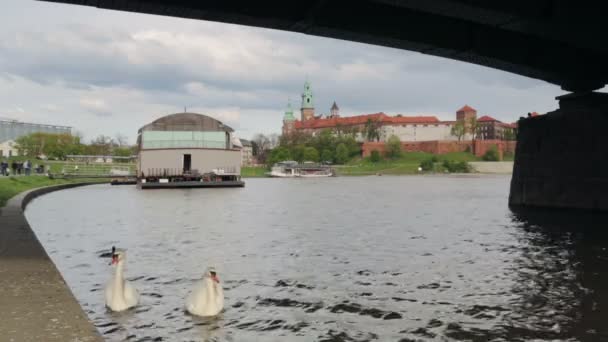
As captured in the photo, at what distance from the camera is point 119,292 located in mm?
9242

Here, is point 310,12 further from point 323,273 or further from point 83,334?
point 83,334

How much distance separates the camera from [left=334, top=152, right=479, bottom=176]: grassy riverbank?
549 feet

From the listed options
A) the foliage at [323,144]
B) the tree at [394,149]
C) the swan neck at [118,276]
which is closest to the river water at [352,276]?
the swan neck at [118,276]

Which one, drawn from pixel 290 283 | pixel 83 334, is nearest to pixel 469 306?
pixel 290 283

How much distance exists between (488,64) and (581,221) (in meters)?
8.07

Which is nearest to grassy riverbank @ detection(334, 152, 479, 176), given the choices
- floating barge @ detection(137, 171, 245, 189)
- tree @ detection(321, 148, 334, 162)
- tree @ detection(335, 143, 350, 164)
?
tree @ detection(335, 143, 350, 164)

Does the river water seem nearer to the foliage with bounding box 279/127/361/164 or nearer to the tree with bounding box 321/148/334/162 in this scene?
the foliage with bounding box 279/127/361/164

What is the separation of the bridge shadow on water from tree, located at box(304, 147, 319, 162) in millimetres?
157172

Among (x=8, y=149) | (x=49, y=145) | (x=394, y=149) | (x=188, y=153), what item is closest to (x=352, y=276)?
(x=188, y=153)

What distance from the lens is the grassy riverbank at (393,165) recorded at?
167488 millimetres

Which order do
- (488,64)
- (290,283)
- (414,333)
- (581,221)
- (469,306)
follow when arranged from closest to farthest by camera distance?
1. (414,333)
2. (469,306)
3. (290,283)
4. (488,64)
5. (581,221)

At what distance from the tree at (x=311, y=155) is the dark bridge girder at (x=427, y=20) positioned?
6173 inches

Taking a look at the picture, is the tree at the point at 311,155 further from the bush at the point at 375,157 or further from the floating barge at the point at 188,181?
the floating barge at the point at 188,181

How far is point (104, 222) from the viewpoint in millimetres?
24484
